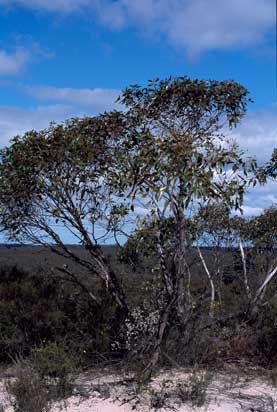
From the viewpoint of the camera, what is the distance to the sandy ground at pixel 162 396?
656cm

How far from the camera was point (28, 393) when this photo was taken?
6.45m

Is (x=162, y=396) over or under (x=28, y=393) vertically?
under

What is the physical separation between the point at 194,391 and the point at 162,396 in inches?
14.0

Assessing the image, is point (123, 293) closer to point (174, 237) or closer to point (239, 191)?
point (174, 237)

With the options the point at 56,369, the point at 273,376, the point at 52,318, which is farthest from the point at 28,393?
the point at 273,376

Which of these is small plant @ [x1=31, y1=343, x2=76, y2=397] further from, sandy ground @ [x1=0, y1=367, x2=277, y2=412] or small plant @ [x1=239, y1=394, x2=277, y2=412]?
small plant @ [x1=239, y1=394, x2=277, y2=412]

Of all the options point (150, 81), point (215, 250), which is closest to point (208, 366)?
point (215, 250)

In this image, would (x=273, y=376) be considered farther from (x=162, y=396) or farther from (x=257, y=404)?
(x=162, y=396)

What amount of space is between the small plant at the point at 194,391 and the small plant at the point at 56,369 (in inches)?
46.9

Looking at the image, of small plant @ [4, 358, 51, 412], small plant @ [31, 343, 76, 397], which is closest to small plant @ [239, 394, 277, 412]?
small plant @ [31, 343, 76, 397]

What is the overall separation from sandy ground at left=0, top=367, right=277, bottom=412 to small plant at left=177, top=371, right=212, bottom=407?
4cm

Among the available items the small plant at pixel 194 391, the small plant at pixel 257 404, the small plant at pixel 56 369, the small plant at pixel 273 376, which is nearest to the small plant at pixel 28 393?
the small plant at pixel 56 369

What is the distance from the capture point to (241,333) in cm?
859

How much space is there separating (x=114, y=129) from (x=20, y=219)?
1.77 meters
